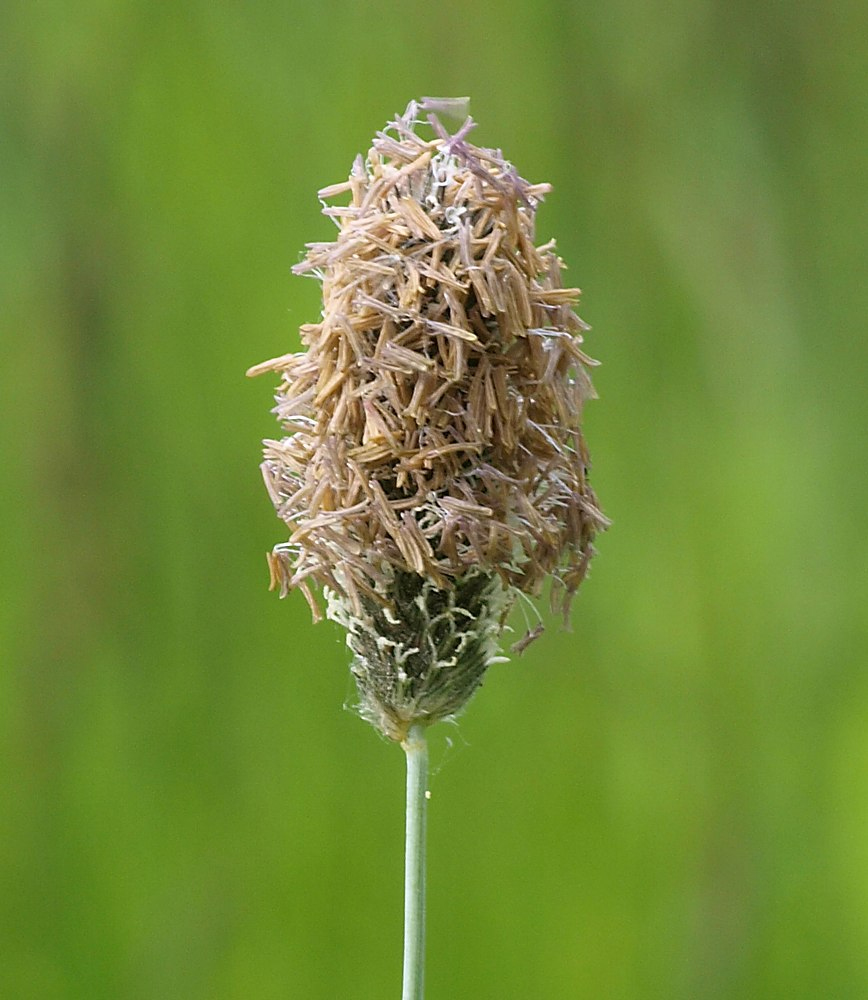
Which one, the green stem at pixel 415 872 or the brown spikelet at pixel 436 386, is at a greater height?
the brown spikelet at pixel 436 386

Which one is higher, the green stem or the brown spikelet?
the brown spikelet

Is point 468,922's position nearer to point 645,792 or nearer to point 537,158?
point 645,792

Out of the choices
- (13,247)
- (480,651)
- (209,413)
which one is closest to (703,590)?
(209,413)

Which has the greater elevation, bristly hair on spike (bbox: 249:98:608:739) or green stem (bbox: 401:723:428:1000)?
bristly hair on spike (bbox: 249:98:608:739)

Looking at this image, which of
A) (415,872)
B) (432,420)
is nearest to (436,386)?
(432,420)

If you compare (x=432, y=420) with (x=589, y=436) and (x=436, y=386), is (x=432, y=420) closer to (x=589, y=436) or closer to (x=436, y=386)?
(x=436, y=386)
